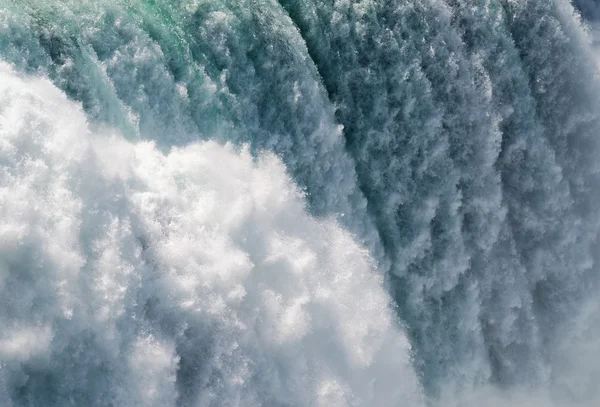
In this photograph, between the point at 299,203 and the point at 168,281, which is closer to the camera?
the point at 168,281

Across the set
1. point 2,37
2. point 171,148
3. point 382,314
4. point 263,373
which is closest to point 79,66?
point 2,37

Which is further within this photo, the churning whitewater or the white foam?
the churning whitewater

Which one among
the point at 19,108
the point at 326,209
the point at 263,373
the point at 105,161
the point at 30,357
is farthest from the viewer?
the point at 326,209

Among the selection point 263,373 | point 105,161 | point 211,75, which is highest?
point 211,75

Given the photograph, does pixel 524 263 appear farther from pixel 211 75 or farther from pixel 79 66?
pixel 79 66

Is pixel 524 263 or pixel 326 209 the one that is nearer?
pixel 326 209

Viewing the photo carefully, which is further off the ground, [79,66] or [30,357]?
[79,66]

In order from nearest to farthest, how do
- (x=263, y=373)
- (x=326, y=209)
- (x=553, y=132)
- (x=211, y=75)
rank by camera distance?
(x=263, y=373) → (x=211, y=75) → (x=326, y=209) → (x=553, y=132)

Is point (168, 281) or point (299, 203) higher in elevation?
point (299, 203)
